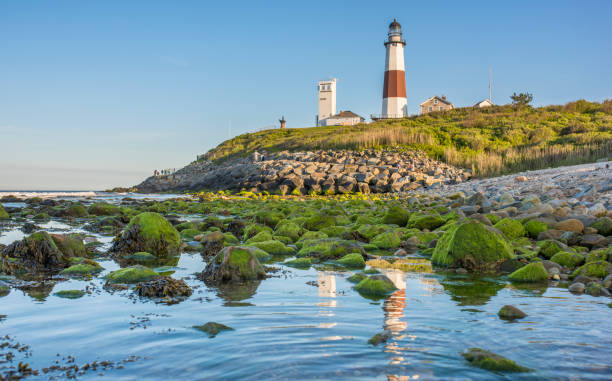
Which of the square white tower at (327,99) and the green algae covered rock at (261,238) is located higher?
the square white tower at (327,99)

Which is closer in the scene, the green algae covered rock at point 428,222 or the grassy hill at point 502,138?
the green algae covered rock at point 428,222

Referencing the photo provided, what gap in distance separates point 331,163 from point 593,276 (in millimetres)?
27306

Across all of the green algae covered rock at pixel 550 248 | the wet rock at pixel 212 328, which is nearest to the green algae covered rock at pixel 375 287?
the wet rock at pixel 212 328

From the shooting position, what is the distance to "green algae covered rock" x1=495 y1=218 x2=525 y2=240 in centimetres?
845

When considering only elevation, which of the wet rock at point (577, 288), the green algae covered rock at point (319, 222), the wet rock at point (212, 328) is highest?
the green algae covered rock at point (319, 222)

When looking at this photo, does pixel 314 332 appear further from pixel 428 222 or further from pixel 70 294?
pixel 428 222

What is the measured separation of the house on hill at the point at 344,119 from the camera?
246 ft

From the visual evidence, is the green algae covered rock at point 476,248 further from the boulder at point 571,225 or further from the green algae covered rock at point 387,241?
the boulder at point 571,225

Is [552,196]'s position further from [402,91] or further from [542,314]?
[402,91]

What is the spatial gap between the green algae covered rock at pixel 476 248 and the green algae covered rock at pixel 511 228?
161 cm

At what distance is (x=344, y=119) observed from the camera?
7569cm

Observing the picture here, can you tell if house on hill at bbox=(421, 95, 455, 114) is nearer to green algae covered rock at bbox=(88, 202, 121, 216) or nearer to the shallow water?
green algae covered rock at bbox=(88, 202, 121, 216)

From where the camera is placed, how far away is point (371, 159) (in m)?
32.6

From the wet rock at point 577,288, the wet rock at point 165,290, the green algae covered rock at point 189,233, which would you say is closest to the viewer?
the wet rock at point 165,290
